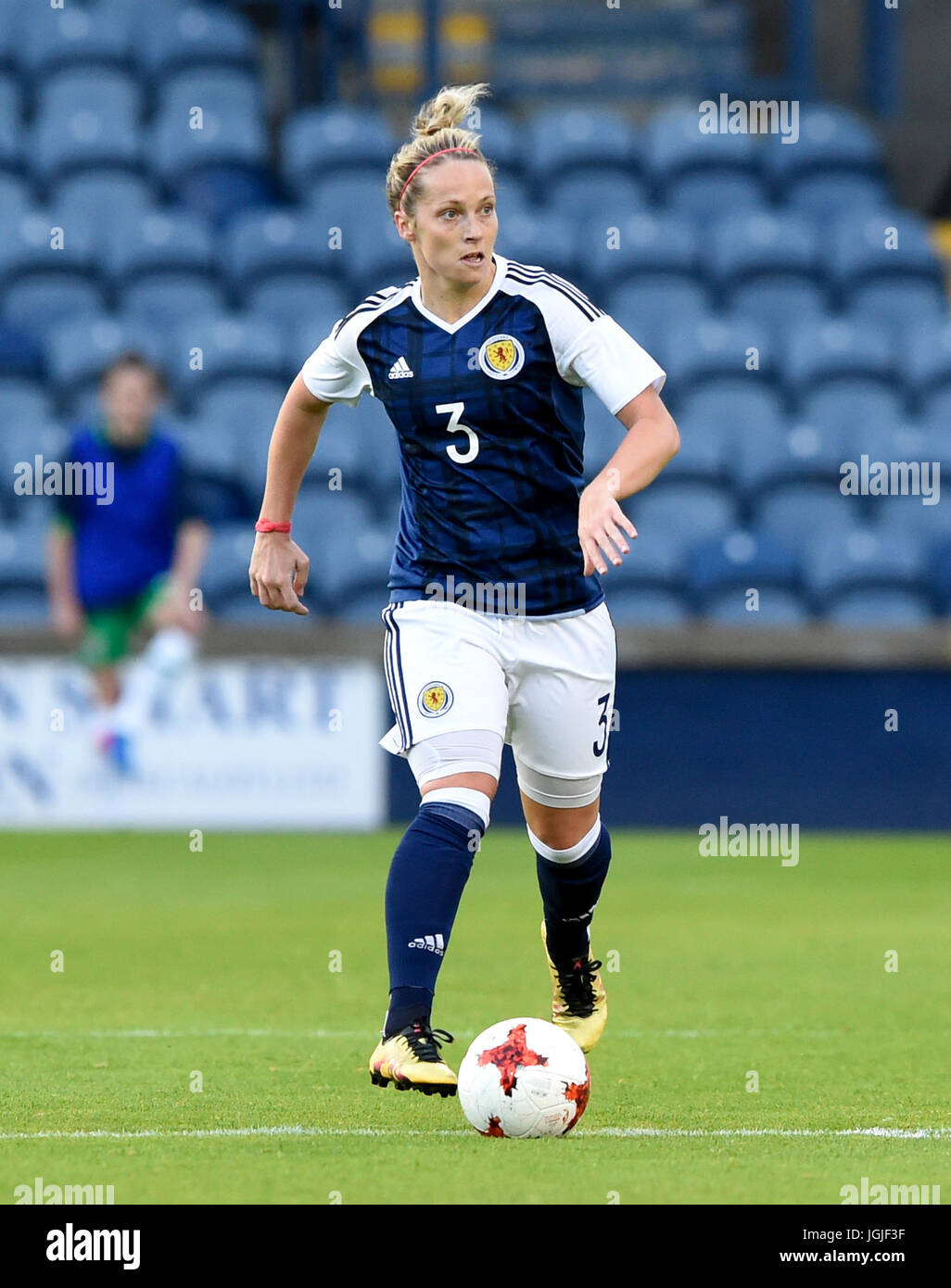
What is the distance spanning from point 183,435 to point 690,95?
5.97m

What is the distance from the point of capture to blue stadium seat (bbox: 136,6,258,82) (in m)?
16.2

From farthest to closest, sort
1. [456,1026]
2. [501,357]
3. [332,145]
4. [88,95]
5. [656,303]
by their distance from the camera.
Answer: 1. [88,95]
2. [332,145]
3. [656,303]
4. [456,1026]
5. [501,357]

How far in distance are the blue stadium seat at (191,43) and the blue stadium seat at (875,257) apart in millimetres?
4719

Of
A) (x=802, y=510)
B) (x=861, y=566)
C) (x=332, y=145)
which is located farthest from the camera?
(x=332, y=145)

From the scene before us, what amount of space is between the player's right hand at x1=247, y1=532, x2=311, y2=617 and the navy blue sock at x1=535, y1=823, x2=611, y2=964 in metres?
0.94

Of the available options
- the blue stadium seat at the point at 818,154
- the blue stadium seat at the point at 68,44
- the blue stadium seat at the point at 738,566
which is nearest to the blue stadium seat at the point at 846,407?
the blue stadium seat at the point at 738,566

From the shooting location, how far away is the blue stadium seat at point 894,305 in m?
15.6

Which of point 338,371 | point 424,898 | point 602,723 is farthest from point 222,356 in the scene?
point 424,898

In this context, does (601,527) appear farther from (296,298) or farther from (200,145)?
(200,145)

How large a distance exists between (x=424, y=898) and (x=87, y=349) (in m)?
9.92

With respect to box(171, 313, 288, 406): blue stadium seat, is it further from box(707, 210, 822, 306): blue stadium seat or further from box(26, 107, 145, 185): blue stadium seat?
box(707, 210, 822, 306): blue stadium seat

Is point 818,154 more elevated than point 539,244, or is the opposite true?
point 818,154

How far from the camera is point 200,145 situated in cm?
1583

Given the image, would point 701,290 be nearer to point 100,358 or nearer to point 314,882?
point 100,358
